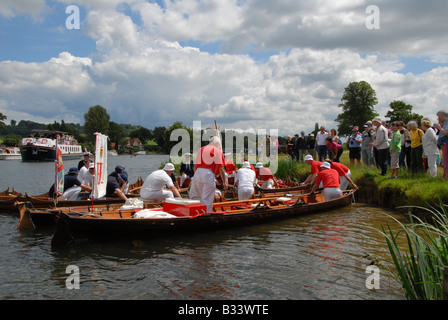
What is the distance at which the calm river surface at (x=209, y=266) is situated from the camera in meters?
5.79

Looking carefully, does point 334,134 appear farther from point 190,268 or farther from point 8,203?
point 8,203

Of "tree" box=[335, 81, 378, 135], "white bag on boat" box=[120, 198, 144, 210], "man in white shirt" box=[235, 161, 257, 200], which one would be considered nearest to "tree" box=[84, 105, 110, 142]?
"tree" box=[335, 81, 378, 135]

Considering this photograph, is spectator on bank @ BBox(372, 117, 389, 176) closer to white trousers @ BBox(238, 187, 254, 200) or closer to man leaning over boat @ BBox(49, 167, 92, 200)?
white trousers @ BBox(238, 187, 254, 200)

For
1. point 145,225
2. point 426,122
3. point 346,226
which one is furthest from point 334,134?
point 145,225

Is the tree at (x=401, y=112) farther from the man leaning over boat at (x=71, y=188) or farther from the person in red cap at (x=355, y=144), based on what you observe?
the man leaning over boat at (x=71, y=188)

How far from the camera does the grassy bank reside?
971cm

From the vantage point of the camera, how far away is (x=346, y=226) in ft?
34.2

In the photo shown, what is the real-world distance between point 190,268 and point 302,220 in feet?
18.2

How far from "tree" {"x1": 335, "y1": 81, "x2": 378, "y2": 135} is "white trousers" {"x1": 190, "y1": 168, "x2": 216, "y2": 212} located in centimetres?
4940

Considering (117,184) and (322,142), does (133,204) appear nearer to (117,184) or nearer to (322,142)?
(117,184)

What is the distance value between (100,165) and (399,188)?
386 inches

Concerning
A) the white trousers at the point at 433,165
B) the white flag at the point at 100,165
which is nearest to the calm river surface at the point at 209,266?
the white flag at the point at 100,165

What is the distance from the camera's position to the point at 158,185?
1075cm

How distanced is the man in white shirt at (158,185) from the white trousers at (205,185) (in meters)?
1.29
